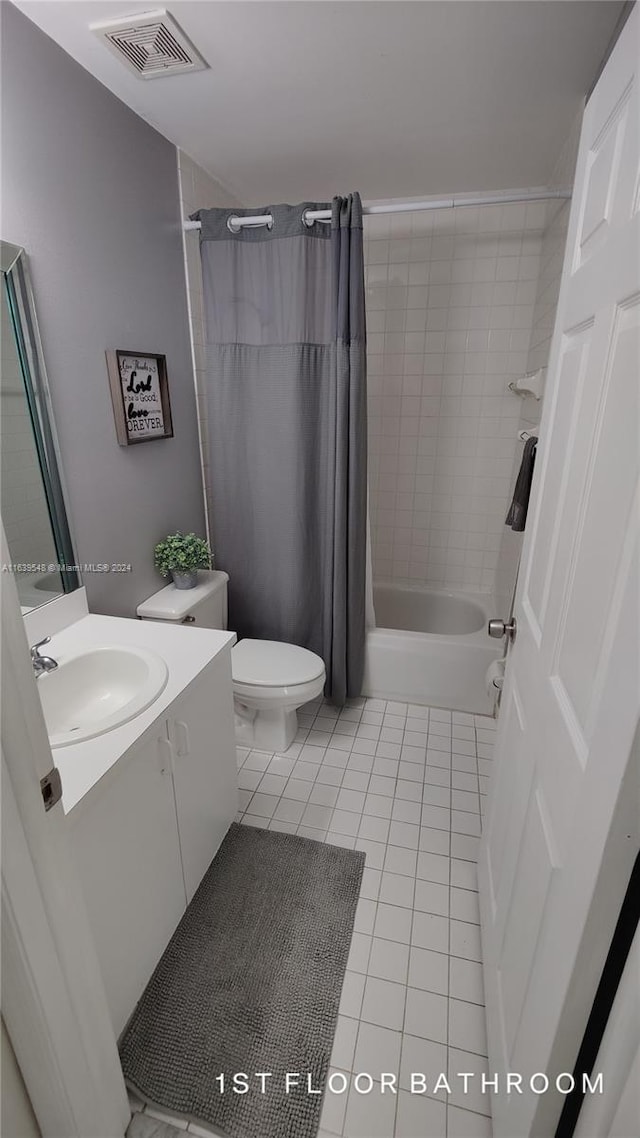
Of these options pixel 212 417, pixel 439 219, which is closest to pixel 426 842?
pixel 212 417

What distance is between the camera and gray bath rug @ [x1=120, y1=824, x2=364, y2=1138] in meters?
1.07

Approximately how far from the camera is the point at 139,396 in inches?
70.3

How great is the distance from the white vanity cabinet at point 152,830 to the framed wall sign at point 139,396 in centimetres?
89

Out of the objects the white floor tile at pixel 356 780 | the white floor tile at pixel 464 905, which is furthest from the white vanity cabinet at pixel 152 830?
the white floor tile at pixel 464 905

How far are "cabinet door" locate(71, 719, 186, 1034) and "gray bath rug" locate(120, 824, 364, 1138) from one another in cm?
10

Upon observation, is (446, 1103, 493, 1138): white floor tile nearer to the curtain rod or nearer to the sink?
the sink

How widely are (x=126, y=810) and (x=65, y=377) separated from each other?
120cm

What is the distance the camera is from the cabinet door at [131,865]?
98 cm

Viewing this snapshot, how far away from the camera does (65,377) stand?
1468mm

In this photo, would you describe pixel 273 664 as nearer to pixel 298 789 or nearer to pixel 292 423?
pixel 298 789

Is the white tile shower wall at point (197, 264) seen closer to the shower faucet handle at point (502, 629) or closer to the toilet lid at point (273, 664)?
the toilet lid at point (273, 664)

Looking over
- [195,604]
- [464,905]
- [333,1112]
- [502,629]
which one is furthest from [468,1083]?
[195,604]

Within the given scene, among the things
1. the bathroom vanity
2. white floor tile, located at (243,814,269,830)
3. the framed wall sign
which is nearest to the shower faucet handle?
the bathroom vanity

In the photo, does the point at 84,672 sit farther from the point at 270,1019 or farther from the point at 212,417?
the point at 212,417
